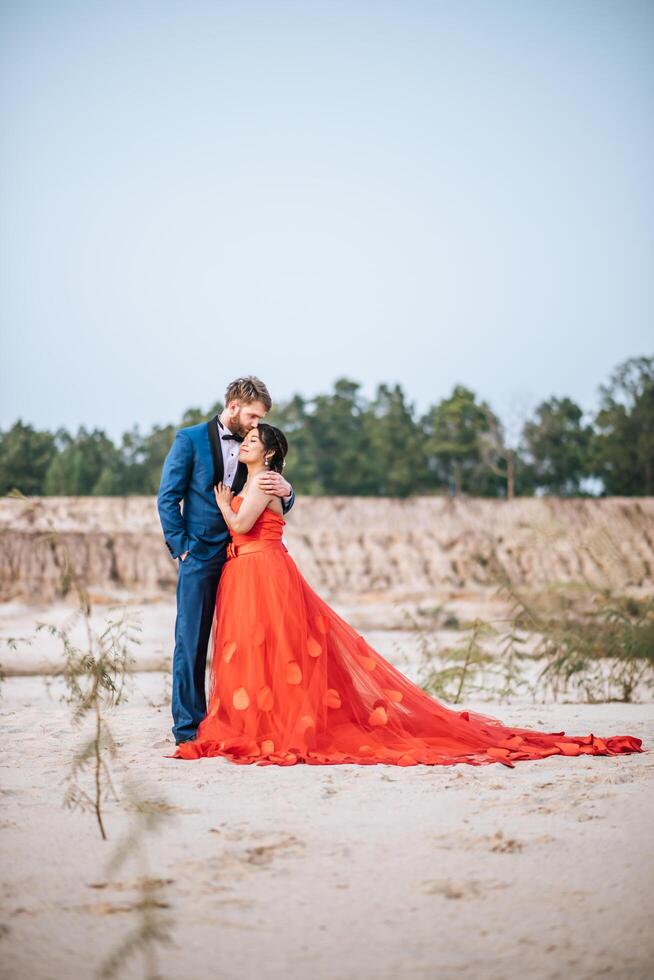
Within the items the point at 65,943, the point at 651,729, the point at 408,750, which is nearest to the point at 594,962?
the point at 65,943

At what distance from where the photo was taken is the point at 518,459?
44.7 metres

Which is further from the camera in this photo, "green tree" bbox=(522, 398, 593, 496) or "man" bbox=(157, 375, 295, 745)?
"green tree" bbox=(522, 398, 593, 496)

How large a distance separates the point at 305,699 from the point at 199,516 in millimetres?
1350

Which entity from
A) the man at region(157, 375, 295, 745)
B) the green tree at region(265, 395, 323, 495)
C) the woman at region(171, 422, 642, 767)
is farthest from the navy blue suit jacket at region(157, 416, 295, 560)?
the green tree at region(265, 395, 323, 495)

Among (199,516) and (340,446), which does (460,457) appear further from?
(199,516)

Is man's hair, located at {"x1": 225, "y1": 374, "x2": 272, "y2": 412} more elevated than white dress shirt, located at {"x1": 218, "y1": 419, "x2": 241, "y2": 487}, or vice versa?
man's hair, located at {"x1": 225, "y1": 374, "x2": 272, "y2": 412}

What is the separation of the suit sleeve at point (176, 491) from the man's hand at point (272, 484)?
0.49 metres

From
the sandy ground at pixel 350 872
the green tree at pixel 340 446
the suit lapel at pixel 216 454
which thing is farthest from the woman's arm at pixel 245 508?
the green tree at pixel 340 446

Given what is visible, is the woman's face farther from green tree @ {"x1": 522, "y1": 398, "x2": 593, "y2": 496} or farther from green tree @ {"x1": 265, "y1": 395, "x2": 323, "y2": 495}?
green tree @ {"x1": 522, "y1": 398, "x2": 593, "y2": 496}

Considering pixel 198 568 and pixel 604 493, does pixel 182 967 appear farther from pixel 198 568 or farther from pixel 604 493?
pixel 604 493

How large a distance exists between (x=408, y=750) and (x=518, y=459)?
4058 centimetres

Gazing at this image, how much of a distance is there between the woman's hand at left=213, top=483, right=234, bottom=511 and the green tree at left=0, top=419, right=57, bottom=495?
27586 mm

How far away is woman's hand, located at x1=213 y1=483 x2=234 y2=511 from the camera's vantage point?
18.7ft

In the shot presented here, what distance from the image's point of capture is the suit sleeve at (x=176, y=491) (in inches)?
222
